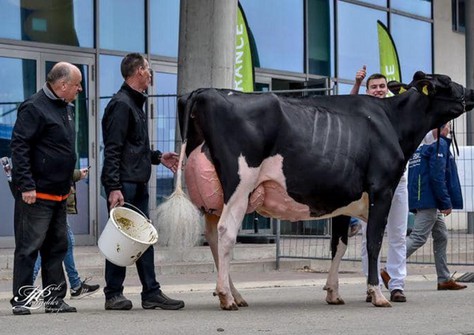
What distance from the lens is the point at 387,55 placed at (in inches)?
901

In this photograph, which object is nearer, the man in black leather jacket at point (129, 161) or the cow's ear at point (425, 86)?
the man in black leather jacket at point (129, 161)

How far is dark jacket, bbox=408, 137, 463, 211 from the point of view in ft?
41.8

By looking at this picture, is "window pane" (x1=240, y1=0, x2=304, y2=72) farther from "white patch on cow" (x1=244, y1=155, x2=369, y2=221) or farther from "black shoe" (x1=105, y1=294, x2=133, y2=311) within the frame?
"black shoe" (x1=105, y1=294, x2=133, y2=311)

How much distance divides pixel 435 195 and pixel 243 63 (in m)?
7.09

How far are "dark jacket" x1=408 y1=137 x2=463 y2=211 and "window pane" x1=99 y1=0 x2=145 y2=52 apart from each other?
767cm

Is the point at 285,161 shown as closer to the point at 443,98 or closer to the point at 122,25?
the point at 443,98

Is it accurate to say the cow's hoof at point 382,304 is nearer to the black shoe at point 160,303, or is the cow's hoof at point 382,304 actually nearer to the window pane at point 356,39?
Answer: the black shoe at point 160,303

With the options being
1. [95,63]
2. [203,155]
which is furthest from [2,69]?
[203,155]

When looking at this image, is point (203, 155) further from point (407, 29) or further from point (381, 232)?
point (407, 29)

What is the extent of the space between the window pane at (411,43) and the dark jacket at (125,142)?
16.1 meters

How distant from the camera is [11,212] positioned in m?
17.5

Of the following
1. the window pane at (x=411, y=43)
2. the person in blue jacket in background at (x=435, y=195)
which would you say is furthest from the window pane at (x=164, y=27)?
the person in blue jacket in background at (x=435, y=195)

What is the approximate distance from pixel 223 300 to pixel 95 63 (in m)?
9.41

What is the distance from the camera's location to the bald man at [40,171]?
31.7ft
